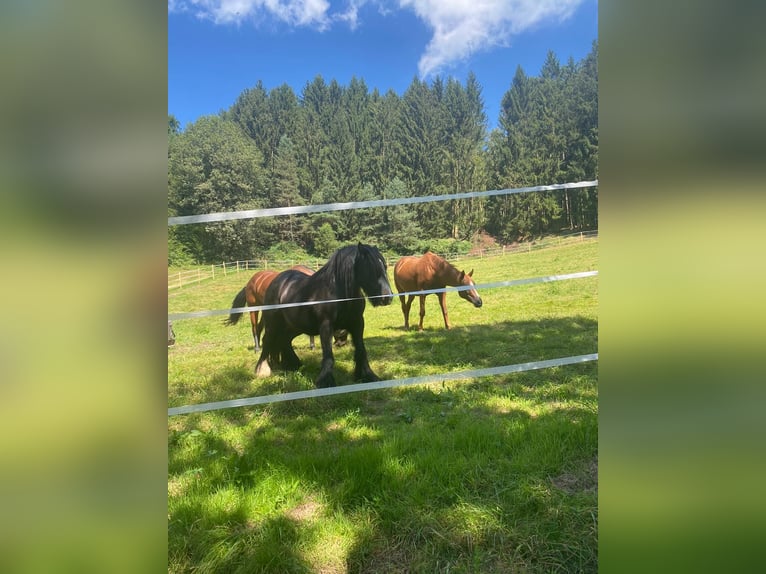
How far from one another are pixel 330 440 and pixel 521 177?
31.9 ft

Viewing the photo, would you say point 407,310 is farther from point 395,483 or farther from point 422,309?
point 395,483

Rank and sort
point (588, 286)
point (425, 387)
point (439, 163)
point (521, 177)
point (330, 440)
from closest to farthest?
point (330, 440)
point (425, 387)
point (588, 286)
point (439, 163)
point (521, 177)

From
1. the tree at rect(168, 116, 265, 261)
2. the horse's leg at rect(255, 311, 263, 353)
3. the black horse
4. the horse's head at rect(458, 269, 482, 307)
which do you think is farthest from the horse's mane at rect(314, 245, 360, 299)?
the tree at rect(168, 116, 265, 261)

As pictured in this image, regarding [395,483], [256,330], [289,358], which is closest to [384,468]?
[395,483]

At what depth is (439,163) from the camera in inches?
373

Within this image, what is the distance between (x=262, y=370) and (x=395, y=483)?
4.67 ft

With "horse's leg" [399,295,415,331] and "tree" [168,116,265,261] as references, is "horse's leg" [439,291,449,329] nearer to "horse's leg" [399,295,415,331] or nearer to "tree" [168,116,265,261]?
"horse's leg" [399,295,415,331]

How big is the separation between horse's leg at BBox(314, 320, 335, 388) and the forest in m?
7.52

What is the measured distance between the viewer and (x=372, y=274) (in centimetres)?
225

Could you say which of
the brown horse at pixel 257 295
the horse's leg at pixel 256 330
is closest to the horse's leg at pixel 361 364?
the brown horse at pixel 257 295

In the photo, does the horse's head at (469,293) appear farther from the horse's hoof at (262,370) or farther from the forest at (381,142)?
the forest at (381,142)
